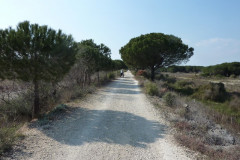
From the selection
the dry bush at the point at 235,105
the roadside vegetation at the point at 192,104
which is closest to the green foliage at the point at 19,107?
the roadside vegetation at the point at 192,104

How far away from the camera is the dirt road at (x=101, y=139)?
4.85m

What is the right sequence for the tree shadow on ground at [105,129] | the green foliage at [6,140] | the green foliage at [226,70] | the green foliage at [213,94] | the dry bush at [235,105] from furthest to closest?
the green foliage at [226,70], the green foliage at [213,94], the dry bush at [235,105], the tree shadow on ground at [105,129], the green foliage at [6,140]

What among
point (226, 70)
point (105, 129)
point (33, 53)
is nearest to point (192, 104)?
point (105, 129)

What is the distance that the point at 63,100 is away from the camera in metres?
11.7

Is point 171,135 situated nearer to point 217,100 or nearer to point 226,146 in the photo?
point 226,146

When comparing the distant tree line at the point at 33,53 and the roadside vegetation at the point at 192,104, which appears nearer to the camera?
the roadside vegetation at the point at 192,104

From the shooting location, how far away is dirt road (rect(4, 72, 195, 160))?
15.9 feet

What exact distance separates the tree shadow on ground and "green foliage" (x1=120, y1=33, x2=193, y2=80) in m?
18.8

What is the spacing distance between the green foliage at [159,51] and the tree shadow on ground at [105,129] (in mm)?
18818

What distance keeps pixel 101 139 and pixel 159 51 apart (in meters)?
22.9

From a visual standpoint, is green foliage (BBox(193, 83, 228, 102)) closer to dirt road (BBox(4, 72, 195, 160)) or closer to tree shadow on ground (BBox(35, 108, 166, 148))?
dirt road (BBox(4, 72, 195, 160))

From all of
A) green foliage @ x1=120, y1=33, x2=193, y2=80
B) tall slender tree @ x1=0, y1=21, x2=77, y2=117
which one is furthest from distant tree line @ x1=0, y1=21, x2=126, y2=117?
green foliage @ x1=120, y1=33, x2=193, y2=80

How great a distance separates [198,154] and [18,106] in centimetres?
849

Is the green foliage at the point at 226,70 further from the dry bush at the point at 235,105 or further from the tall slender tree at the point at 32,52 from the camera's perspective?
the tall slender tree at the point at 32,52
